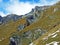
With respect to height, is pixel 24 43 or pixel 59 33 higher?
pixel 59 33

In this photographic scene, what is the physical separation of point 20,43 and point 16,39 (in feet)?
28.2

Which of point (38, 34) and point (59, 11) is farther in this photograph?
point (59, 11)

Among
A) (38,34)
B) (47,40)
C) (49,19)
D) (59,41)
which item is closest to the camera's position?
(59,41)

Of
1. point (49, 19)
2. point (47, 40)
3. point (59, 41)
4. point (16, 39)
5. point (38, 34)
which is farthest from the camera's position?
point (49, 19)

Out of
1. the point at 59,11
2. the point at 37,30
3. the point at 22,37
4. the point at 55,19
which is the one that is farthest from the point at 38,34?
the point at 59,11

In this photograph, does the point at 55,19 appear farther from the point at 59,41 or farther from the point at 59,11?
the point at 59,41

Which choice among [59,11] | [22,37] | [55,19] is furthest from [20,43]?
[59,11]

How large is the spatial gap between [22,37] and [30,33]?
21.0ft

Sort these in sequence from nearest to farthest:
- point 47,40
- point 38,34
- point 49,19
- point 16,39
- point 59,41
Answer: point 59,41
point 47,40
point 38,34
point 16,39
point 49,19

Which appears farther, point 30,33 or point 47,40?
point 30,33

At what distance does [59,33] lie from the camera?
103500 mm

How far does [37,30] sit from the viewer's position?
156750 mm

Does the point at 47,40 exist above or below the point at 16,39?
above

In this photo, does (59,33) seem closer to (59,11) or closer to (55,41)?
(55,41)
